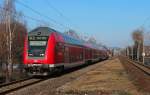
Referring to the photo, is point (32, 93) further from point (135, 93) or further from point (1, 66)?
point (1, 66)

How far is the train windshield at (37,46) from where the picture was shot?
29609 millimetres

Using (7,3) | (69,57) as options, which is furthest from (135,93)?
(7,3)

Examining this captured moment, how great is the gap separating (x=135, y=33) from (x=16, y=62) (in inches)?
4313

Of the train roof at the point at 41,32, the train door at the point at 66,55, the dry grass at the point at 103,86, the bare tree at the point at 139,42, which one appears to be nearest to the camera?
the dry grass at the point at 103,86

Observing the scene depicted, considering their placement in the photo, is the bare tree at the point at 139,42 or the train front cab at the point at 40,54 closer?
the train front cab at the point at 40,54

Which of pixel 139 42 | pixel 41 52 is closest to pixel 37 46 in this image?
pixel 41 52

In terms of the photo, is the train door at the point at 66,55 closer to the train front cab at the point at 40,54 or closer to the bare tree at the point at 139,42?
the train front cab at the point at 40,54

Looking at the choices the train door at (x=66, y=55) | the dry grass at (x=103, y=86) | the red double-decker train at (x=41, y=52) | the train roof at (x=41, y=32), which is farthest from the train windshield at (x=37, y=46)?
the train door at (x=66, y=55)

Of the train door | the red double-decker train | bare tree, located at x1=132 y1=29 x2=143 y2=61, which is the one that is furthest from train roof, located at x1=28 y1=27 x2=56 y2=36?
bare tree, located at x1=132 y1=29 x2=143 y2=61

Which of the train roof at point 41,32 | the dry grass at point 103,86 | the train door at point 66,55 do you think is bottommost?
the dry grass at point 103,86

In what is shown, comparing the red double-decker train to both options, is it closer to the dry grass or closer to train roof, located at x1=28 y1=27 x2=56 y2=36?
train roof, located at x1=28 y1=27 x2=56 y2=36

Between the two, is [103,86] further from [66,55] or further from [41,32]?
[66,55]

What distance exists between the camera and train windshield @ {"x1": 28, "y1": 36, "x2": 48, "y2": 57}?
29609mm

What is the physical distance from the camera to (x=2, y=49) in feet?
141
